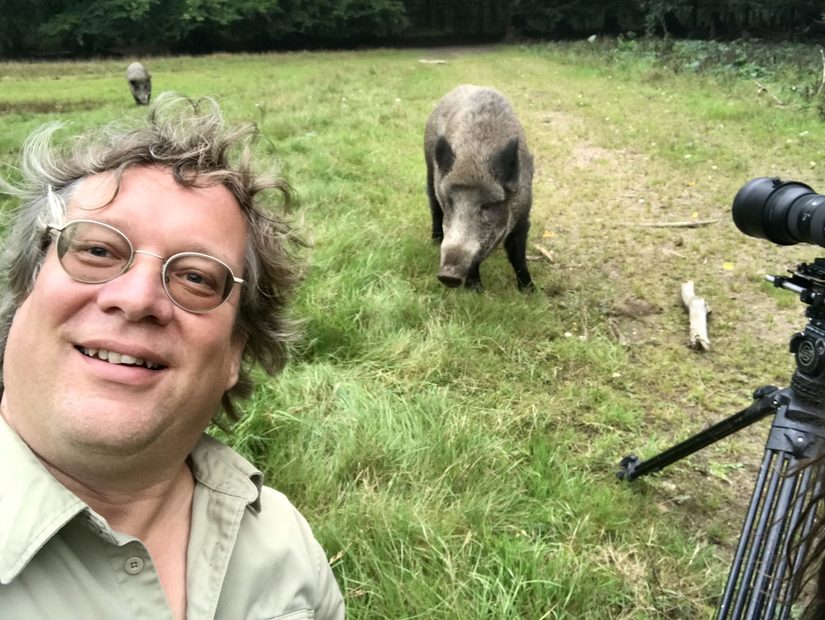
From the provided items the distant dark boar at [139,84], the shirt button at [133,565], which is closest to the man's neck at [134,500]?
the shirt button at [133,565]

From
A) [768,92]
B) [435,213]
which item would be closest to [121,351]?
[435,213]

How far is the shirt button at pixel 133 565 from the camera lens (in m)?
1.12

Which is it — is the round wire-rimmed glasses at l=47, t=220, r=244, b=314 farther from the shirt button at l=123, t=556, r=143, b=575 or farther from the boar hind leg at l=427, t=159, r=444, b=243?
the boar hind leg at l=427, t=159, r=444, b=243

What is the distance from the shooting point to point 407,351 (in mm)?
3494

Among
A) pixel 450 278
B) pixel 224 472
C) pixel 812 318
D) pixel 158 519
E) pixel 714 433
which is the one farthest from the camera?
pixel 450 278

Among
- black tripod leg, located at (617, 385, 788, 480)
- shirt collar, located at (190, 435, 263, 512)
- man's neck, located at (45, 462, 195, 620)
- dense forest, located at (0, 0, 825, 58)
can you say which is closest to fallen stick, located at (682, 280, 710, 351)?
→ black tripod leg, located at (617, 385, 788, 480)

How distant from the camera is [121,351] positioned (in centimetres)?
116

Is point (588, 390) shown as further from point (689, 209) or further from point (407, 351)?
point (689, 209)

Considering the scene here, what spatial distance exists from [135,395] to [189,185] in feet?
1.48

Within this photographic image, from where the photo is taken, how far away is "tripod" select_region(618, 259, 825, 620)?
147 centimetres

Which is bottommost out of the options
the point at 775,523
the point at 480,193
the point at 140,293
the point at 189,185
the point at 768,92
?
the point at 775,523

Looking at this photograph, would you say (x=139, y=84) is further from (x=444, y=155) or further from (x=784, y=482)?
(x=784, y=482)

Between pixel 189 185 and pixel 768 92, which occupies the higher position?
pixel 768 92

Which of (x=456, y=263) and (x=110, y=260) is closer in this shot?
(x=110, y=260)
